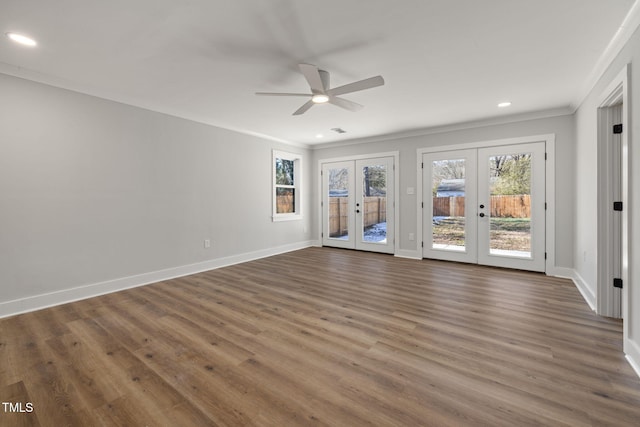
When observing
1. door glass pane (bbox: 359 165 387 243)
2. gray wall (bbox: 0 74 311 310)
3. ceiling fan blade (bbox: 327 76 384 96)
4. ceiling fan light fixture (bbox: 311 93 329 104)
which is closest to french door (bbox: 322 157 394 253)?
door glass pane (bbox: 359 165 387 243)

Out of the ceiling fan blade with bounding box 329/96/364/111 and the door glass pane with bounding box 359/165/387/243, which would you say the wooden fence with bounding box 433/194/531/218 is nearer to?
the door glass pane with bounding box 359/165/387/243

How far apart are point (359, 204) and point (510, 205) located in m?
2.86

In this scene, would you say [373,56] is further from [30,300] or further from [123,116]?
[30,300]

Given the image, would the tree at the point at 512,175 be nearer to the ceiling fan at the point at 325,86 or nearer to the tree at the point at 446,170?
the tree at the point at 446,170

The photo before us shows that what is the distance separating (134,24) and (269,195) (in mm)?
3966

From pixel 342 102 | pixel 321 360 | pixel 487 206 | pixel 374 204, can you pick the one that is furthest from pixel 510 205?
pixel 321 360

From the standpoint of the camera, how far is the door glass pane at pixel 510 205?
452cm

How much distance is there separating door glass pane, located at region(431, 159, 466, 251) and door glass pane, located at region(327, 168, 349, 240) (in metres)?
1.99

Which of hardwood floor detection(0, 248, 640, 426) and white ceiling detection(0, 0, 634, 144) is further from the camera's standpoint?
A: white ceiling detection(0, 0, 634, 144)

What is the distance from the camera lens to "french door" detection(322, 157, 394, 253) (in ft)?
19.7

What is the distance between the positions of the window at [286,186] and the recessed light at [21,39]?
3928 millimetres

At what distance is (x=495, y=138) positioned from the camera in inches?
187

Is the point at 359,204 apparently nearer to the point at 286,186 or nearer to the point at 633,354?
the point at 286,186

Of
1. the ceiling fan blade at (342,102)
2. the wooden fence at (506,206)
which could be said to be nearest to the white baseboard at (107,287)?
the ceiling fan blade at (342,102)
